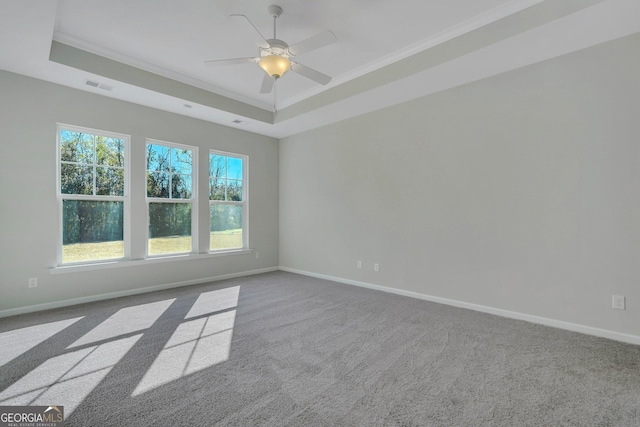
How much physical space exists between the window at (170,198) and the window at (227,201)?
353 millimetres

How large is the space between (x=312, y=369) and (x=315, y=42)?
2686mm

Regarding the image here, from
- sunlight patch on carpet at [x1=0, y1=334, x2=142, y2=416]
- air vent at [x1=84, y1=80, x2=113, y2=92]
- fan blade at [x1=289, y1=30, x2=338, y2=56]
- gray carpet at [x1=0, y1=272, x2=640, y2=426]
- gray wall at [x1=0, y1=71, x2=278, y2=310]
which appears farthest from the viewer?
air vent at [x1=84, y1=80, x2=113, y2=92]

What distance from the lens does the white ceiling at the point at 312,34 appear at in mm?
2557

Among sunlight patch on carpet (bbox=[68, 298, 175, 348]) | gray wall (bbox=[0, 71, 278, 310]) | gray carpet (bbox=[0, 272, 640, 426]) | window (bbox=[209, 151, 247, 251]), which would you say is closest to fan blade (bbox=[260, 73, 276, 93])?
gray wall (bbox=[0, 71, 278, 310])

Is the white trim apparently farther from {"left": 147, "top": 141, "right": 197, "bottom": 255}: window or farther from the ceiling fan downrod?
{"left": 147, "top": 141, "right": 197, "bottom": 255}: window

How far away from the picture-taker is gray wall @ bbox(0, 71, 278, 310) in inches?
131

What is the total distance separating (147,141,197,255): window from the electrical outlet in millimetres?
5425

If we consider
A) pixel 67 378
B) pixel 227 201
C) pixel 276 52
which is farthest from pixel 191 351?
pixel 227 201

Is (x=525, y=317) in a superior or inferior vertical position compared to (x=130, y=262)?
inferior

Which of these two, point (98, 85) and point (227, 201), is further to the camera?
point (227, 201)

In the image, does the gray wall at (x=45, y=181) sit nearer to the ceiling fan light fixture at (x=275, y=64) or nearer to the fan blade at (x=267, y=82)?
the fan blade at (x=267, y=82)

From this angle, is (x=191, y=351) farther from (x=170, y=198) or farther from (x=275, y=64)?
(x=170, y=198)

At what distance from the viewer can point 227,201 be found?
5363mm

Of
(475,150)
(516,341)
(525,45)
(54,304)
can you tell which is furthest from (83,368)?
(525,45)
